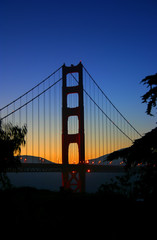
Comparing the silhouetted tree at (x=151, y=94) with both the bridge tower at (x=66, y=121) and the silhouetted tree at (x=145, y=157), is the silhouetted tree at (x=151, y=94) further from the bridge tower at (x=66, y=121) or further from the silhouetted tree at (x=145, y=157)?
the bridge tower at (x=66, y=121)

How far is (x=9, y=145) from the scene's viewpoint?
962 cm

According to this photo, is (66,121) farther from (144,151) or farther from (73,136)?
(144,151)

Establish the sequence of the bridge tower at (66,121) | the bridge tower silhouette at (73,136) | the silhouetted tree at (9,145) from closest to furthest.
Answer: the silhouetted tree at (9,145) → the bridge tower silhouette at (73,136) → the bridge tower at (66,121)

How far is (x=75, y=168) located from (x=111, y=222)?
81.0 feet

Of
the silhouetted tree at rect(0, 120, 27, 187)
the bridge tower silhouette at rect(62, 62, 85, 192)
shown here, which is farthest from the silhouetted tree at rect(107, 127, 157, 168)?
the bridge tower silhouette at rect(62, 62, 85, 192)

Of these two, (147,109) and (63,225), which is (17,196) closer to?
(63,225)

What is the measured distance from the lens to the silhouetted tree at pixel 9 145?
9094mm

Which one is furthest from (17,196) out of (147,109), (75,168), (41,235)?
(75,168)

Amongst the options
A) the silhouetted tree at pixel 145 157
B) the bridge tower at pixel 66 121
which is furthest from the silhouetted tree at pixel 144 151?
the bridge tower at pixel 66 121

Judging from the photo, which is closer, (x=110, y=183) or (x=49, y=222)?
(x=49, y=222)

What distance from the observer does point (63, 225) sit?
16.5ft

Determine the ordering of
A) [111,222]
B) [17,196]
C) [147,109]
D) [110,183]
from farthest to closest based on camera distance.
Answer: [17,196]
[110,183]
[147,109]
[111,222]

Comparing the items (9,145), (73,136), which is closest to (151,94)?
(9,145)

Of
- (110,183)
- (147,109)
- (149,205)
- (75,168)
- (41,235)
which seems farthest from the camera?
(75,168)
